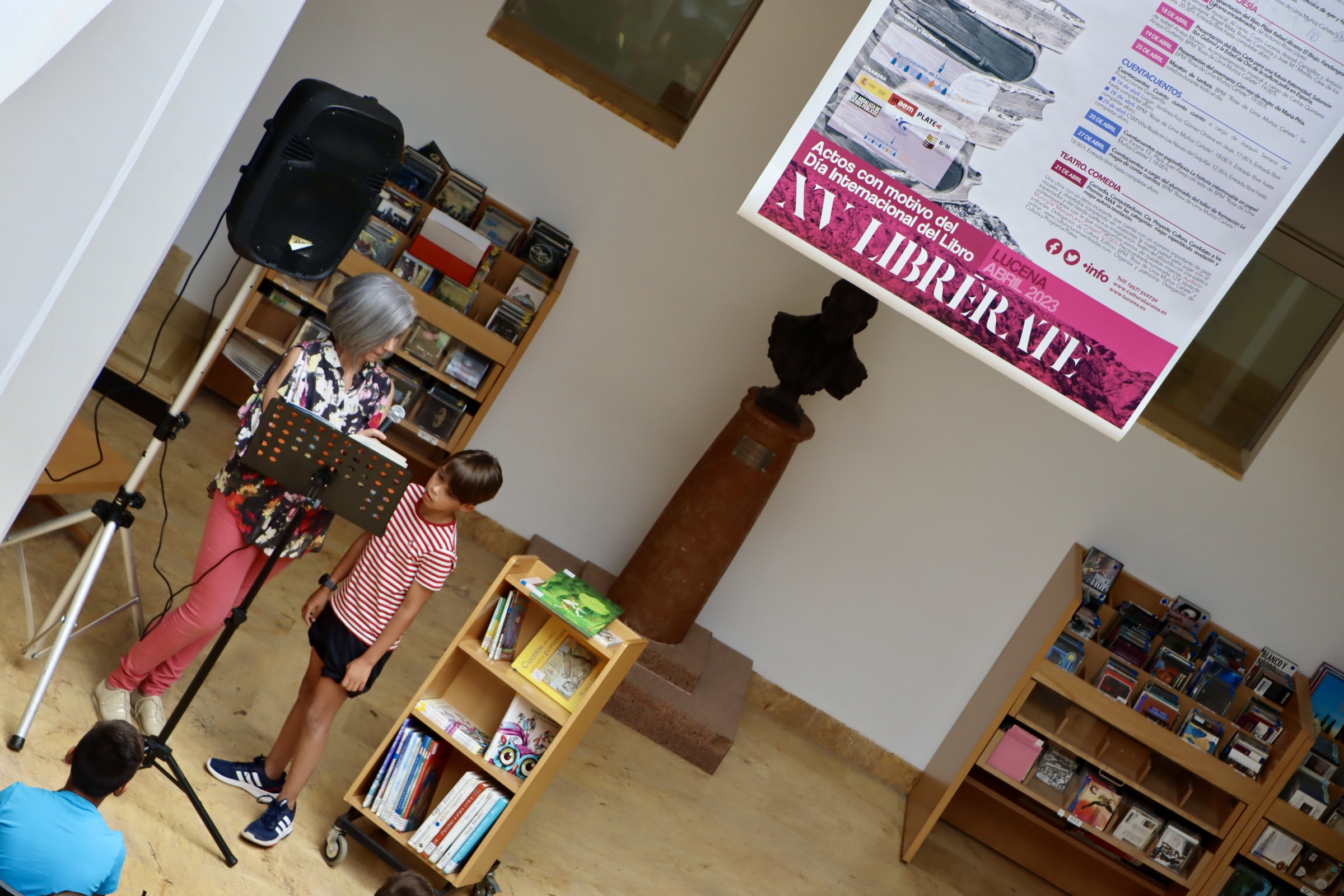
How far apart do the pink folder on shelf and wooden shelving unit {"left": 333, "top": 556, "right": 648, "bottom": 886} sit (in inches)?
79.8

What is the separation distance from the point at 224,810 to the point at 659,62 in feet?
11.2

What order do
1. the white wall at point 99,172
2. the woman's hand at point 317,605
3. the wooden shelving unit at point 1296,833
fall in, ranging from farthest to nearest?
the wooden shelving unit at point 1296,833, the woman's hand at point 317,605, the white wall at point 99,172

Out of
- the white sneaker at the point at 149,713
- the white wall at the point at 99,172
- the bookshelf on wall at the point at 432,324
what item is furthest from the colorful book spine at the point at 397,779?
the bookshelf on wall at the point at 432,324

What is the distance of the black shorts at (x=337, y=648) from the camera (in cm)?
304

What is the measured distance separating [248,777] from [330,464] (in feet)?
3.66

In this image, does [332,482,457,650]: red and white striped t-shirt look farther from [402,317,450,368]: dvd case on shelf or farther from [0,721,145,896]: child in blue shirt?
[402,317,450,368]: dvd case on shelf

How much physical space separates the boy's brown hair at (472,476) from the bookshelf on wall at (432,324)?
5.47 feet

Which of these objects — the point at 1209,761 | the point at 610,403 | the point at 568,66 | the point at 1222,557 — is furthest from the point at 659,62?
the point at 1209,761

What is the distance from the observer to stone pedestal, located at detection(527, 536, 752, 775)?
4.53 meters

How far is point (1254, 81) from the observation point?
7.68 ft

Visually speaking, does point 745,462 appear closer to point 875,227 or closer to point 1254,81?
point 875,227

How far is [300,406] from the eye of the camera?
2895 mm

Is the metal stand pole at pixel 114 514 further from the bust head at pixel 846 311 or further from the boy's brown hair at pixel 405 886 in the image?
the bust head at pixel 846 311

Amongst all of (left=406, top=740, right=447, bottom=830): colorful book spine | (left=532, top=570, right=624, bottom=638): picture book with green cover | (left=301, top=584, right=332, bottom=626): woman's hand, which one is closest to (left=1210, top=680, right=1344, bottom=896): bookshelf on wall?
(left=532, top=570, right=624, bottom=638): picture book with green cover
